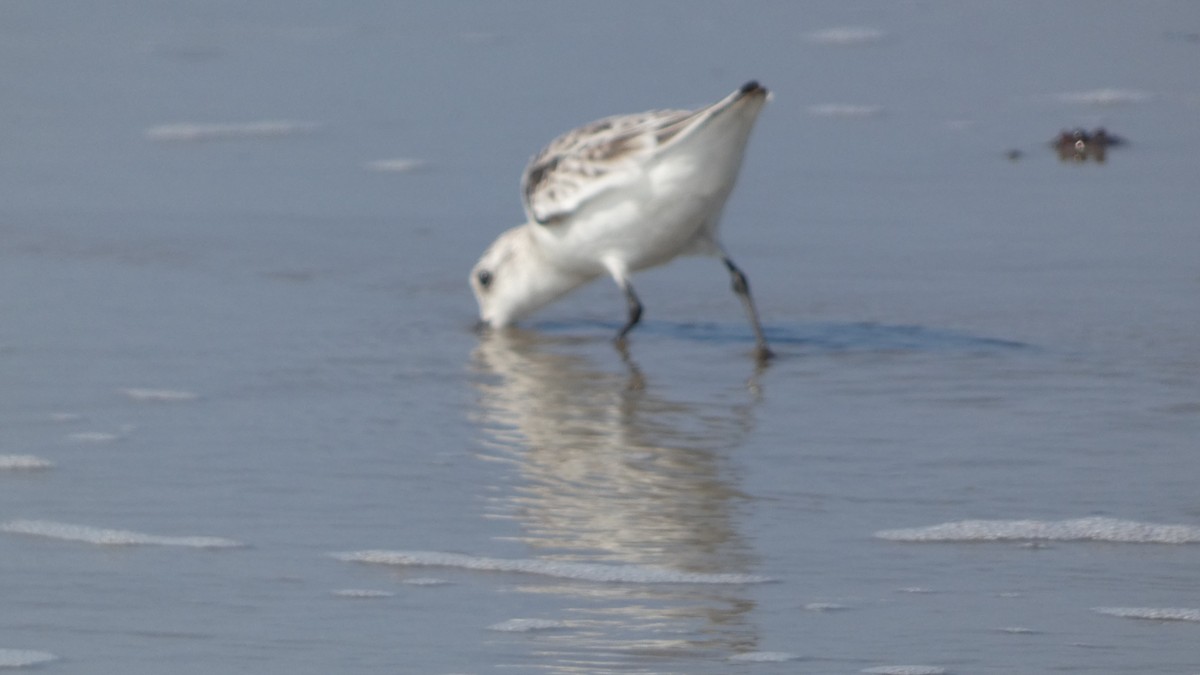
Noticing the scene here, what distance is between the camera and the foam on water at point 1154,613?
4348mm

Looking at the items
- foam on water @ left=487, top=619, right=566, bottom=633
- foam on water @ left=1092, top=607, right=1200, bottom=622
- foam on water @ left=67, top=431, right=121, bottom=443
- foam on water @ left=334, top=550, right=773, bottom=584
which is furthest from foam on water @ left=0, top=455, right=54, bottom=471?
foam on water @ left=1092, top=607, right=1200, bottom=622

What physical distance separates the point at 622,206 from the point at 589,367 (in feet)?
1.85

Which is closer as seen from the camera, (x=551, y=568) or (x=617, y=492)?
(x=551, y=568)

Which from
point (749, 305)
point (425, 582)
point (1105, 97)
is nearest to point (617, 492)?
point (425, 582)

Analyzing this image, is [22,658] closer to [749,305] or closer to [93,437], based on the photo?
[93,437]

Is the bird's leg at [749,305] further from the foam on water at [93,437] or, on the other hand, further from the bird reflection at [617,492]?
the foam on water at [93,437]

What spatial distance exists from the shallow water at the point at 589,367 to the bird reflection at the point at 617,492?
0.02m

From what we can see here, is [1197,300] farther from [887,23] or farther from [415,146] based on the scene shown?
[887,23]

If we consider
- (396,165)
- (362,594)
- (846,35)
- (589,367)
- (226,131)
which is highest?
(846,35)

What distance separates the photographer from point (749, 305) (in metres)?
7.08

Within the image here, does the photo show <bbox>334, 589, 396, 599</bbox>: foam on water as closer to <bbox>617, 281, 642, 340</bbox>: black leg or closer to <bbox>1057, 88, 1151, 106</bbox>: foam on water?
<bbox>617, 281, 642, 340</bbox>: black leg

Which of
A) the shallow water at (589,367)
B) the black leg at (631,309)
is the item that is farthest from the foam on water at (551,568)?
the black leg at (631,309)

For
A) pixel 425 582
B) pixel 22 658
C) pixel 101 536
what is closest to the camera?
pixel 22 658

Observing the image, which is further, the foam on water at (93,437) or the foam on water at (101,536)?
the foam on water at (93,437)
